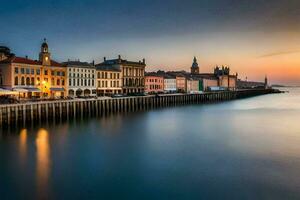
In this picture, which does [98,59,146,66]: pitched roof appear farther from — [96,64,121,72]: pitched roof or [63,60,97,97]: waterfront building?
[63,60,97,97]: waterfront building

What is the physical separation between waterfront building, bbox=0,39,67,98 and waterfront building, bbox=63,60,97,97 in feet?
6.20

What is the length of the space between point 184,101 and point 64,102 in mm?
52179

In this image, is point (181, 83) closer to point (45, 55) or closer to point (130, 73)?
point (130, 73)

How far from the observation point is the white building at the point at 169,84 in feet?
382

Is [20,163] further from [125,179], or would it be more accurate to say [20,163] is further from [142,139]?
[142,139]

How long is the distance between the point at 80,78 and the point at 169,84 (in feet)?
159

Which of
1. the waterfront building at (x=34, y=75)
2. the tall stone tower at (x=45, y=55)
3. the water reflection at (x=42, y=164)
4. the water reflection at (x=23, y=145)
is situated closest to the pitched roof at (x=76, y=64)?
the waterfront building at (x=34, y=75)

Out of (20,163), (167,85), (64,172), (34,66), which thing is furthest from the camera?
(167,85)

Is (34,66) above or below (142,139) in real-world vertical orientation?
above

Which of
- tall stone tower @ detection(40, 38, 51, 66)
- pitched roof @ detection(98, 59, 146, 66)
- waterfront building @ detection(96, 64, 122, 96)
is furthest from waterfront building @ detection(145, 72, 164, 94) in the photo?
tall stone tower @ detection(40, 38, 51, 66)

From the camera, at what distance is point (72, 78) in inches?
2918

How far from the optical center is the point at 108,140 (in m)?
35.8

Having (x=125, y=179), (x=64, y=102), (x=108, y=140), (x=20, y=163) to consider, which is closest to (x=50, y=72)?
(x=64, y=102)

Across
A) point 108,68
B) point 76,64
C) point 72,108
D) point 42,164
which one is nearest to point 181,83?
point 108,68
